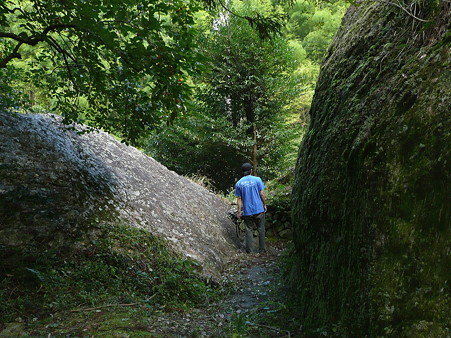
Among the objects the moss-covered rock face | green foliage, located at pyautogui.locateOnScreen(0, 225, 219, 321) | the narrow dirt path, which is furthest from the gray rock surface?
the moss-covered rock face

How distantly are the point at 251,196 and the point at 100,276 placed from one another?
4207mm

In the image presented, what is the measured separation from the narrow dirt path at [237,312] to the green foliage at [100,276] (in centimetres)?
36

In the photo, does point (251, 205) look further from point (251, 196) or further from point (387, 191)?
point (387, 191)

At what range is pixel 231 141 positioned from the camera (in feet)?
41.0

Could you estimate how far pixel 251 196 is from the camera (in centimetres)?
752

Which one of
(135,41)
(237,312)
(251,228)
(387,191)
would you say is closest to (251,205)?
(251,228)

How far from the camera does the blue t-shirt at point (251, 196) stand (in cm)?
750

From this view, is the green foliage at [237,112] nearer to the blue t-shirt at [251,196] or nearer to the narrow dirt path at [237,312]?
the blue t-shirt at [251,196]

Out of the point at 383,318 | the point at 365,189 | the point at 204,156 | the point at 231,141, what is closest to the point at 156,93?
the point at 365,189

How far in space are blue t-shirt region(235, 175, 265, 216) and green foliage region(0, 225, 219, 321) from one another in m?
2.64

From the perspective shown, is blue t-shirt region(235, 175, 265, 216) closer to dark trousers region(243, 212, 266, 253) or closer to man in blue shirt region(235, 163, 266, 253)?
man in blue shirt region(235, 163, 266, 253)

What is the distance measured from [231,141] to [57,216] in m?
8.57

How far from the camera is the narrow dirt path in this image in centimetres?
308

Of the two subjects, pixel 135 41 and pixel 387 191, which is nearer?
pixel 387 191
